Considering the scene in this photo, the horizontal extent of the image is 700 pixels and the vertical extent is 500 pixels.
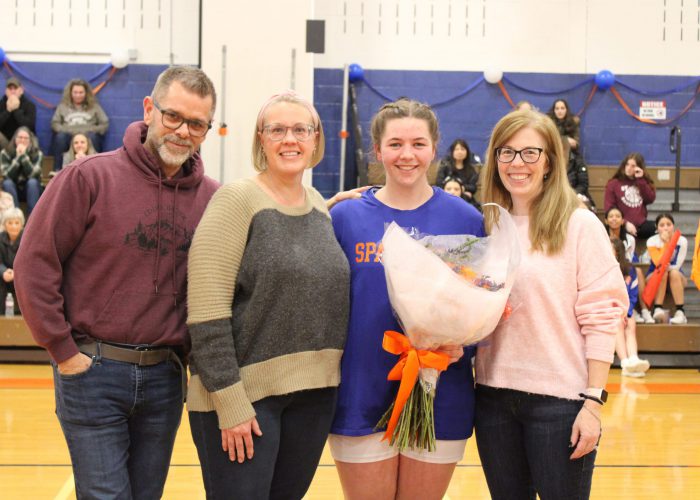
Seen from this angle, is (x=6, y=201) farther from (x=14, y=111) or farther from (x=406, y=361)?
(x=406, y=361)

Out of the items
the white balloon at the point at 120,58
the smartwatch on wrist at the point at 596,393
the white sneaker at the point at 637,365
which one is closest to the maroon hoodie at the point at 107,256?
the smartwatch on wrist at the point at 596,393

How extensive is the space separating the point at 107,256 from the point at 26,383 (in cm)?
399

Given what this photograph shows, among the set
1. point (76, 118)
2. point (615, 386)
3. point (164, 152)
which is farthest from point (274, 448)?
point (76, 118)

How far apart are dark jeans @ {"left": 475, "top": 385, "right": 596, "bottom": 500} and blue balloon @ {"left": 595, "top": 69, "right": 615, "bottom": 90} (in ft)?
25.7

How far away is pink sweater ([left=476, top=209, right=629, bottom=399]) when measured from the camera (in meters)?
2.10

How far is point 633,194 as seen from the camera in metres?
8.09

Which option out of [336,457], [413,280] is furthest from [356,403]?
[413,280]

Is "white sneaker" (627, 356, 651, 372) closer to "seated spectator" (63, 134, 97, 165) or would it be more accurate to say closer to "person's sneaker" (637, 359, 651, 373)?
"person's sneaker" (637, 359, 651, 373)

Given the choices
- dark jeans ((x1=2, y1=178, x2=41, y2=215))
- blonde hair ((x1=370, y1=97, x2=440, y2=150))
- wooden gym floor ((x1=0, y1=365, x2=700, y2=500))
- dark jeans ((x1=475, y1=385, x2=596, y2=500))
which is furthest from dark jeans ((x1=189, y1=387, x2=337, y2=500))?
dark jeans ((x1=2, y1=178, x2=41, y2=215))

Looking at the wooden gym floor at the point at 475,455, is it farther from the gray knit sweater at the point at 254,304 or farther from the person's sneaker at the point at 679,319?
the gray knit sweater at the point at 254,304

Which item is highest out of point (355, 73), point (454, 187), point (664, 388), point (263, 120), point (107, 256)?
point (355, 73)

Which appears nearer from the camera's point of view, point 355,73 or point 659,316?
point 659,316

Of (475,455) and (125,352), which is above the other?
(125,352)

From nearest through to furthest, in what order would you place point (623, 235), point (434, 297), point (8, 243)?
point (434, 297)
point (8, 243)
point (623, 235)
